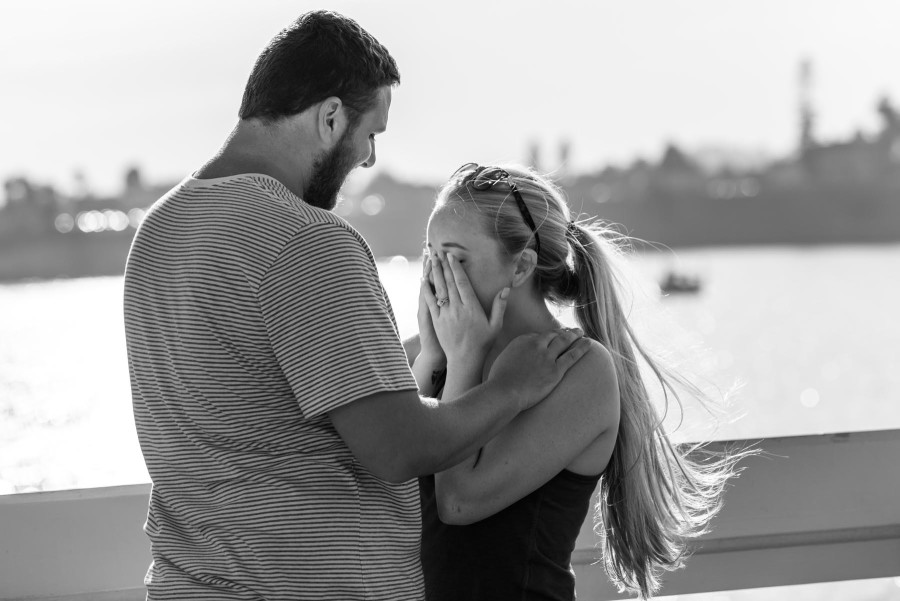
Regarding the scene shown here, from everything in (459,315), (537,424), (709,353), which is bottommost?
(709,353)

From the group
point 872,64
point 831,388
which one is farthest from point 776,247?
point 831,388

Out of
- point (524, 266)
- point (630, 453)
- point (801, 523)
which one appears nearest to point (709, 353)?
point (801, 523)

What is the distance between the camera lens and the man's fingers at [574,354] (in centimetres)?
163

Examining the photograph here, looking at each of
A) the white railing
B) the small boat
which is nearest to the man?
the white railing

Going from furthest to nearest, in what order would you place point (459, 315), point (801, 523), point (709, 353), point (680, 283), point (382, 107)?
1. point (680, 283)
2. point (709, 353)
3. point (801, 523)
4. point (459, 315)
5. point (382, 107)

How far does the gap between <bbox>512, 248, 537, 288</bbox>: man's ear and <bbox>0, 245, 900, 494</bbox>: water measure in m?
0.23

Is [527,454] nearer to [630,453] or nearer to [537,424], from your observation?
[537,424]

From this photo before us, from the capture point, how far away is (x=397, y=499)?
1.36 meters

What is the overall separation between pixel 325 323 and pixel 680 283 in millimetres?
48016

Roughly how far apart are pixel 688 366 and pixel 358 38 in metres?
0.96

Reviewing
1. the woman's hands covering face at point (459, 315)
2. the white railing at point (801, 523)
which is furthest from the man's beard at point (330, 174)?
the white railing at point (801, 523)

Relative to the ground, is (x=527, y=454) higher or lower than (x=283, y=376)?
lower

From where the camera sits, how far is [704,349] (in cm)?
211

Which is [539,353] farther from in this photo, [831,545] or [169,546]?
[831,545]
